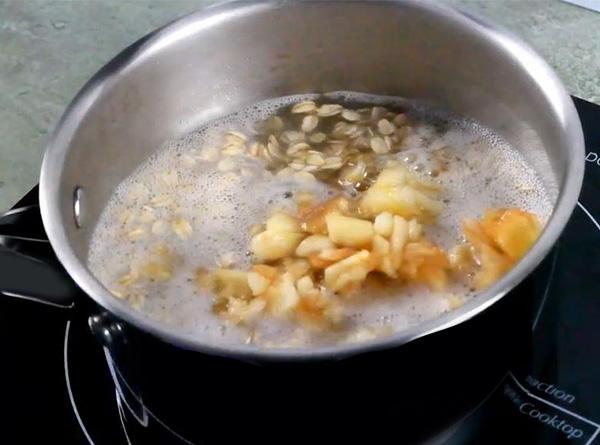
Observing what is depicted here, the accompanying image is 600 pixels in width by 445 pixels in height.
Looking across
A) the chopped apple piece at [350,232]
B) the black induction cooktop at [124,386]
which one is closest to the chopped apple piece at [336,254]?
the chopped apple piece at [350,232]

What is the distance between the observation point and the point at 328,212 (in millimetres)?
752

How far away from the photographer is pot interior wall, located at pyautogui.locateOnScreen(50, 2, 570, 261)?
2.50 feet

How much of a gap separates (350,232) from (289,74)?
10.2 inches

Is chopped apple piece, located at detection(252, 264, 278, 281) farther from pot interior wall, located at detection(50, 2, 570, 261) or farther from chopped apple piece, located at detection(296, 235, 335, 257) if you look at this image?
pot interior wall, located at detection(50, 2, 570, 261)

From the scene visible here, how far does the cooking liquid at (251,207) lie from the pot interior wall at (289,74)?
16mm

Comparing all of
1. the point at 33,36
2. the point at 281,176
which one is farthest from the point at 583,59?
the point at 33,36

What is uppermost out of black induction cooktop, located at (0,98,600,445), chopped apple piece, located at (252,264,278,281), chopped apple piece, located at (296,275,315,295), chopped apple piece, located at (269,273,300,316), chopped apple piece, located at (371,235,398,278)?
chopped apple piece, located at (371,235,398,278)

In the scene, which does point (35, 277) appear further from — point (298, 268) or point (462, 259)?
point (462, 259)

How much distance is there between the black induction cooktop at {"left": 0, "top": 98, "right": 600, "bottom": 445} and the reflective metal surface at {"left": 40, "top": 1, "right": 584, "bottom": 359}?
7 centimetres

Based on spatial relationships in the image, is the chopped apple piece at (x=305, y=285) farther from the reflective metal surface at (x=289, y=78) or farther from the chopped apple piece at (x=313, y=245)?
the reflective metal surface at (x=289, y=78)

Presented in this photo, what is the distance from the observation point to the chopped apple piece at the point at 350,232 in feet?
2.30

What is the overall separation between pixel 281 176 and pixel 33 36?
1.76 ft

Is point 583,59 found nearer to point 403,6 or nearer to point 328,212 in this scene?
point 403,6

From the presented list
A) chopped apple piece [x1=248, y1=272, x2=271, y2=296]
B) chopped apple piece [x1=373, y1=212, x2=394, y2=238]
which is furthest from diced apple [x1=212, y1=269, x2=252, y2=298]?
chopped apple piece [x1=373, y1=212, x2=394, y2=238]
